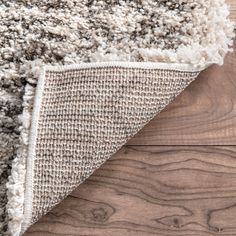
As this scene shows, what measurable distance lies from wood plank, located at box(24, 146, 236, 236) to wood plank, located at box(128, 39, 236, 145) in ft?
0.06

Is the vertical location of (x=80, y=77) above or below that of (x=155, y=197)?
above

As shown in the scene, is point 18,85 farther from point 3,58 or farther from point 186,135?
point 186,135

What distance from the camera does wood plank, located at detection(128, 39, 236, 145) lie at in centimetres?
95

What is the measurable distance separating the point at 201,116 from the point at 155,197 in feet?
0.58

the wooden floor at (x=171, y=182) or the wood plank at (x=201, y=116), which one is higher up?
the wood plank at (x=201, y=116)

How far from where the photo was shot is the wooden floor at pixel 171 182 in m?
0.90

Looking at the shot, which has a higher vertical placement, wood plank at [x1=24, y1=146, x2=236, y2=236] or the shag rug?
the shag rug

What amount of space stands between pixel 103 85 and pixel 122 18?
18 centimetres

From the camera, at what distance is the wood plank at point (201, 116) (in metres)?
0.95

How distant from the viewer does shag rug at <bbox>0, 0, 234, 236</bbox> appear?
2.85 feet

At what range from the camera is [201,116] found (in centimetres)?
96

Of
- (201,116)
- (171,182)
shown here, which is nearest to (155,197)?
(171,182)

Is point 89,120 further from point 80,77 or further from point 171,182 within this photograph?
point 171,182

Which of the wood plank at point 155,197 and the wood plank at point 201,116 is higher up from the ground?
the wood plank at point 201,116
